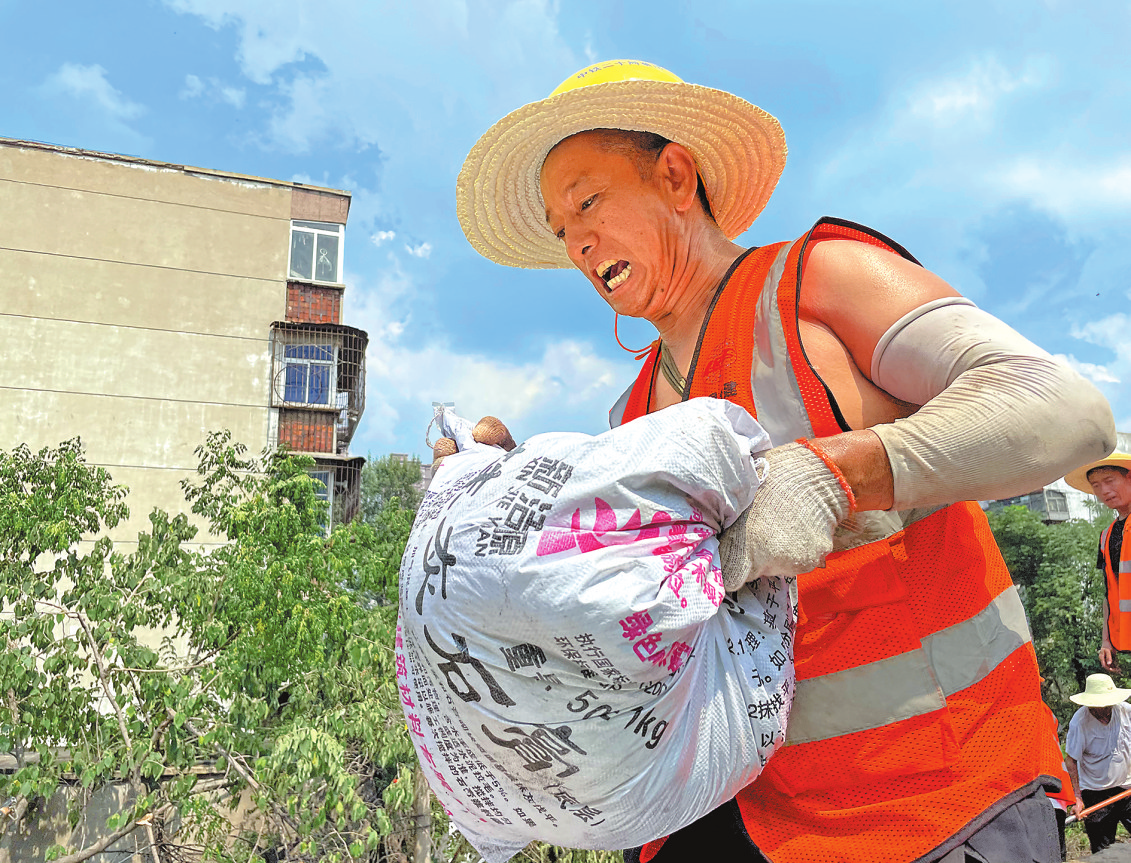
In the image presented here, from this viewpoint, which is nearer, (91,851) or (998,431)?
(998,431)

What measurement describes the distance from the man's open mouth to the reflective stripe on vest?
2.79ft

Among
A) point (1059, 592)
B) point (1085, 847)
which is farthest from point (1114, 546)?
point (1059, 592)

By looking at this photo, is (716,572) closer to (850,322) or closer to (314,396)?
(850,322)

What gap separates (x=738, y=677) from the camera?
1044 millimetres

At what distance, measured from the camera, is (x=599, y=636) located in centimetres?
92

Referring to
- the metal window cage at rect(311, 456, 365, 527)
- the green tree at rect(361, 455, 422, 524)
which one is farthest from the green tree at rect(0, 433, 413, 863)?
the green tree at rect(361, 455, 422, 524)

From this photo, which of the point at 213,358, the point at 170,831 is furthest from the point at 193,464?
the point at 170,831

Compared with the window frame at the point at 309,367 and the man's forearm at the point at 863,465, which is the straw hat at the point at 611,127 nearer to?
the man's forearm at the point at 863,465

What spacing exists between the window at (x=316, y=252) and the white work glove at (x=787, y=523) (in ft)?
55.0

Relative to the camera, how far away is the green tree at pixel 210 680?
5.72m

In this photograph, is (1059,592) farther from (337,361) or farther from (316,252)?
(316,252)

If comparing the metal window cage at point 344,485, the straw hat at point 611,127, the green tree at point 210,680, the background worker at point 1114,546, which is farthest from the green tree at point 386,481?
the straw hat at point 611,127

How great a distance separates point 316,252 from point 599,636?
17.2 m

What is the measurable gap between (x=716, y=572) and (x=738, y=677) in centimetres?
14
